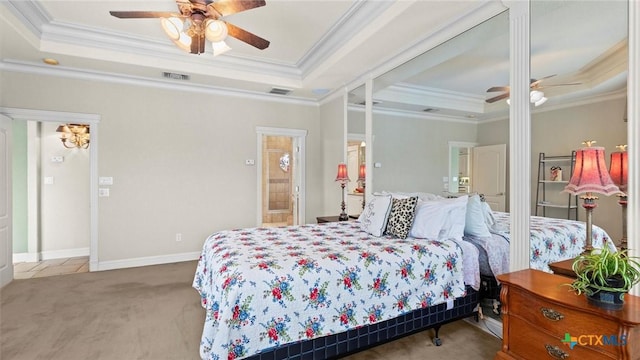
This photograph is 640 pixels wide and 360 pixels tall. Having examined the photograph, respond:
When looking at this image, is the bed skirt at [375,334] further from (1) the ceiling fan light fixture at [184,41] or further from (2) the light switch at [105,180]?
(2) the light switch at [105,180]

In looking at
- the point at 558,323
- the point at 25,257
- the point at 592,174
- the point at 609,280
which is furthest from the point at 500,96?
the point at 25,257

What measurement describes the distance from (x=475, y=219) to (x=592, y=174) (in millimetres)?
988

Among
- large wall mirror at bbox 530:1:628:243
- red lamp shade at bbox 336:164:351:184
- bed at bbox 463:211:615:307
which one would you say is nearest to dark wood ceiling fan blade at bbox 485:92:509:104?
large wall mirror at bbox 530:1:628:243

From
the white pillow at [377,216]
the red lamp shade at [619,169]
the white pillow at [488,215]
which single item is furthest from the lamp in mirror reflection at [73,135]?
the red lamp shade at [619,169]

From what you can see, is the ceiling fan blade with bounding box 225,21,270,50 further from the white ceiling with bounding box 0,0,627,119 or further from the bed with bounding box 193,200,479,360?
the bed with bounding box 193,200,479,360

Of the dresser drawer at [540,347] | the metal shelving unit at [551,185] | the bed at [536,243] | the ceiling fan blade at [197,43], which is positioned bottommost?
the dresser drawer at [540,347]

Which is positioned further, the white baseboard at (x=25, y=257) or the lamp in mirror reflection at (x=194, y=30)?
the white baseboard at (x=25, y=257)

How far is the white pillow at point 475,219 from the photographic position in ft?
8.34

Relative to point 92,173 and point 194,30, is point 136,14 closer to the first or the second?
point 194,30

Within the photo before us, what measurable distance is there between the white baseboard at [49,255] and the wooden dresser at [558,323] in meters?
5.95

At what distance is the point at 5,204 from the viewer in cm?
359

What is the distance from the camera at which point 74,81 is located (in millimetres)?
4047

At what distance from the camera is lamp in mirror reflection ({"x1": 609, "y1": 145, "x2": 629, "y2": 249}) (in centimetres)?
161

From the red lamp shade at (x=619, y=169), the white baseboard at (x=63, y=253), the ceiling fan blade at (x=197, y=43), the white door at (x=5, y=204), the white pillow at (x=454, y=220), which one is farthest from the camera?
the white baseboard at (x=63, y=253)
